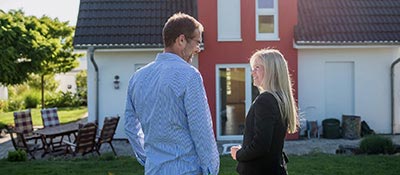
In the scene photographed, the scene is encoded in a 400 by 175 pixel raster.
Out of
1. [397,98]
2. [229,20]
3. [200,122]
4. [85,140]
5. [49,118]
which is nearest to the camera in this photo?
[200,122]

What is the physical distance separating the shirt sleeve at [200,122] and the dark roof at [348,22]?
11482mm

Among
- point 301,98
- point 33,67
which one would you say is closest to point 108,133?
point 301,98

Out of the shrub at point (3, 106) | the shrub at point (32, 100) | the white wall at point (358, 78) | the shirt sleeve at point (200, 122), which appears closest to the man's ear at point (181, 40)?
the shirt sleeve at point (200, 122)

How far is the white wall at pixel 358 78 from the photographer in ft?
48.5

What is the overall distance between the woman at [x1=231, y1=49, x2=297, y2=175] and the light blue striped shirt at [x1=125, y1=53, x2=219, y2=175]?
0.60 m

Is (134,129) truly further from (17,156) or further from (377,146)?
(377,146)

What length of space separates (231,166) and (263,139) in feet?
18.3

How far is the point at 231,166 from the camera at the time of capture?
8.97m

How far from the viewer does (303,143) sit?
529 inches

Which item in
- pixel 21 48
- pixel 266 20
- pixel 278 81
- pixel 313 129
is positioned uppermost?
pixel 266 20

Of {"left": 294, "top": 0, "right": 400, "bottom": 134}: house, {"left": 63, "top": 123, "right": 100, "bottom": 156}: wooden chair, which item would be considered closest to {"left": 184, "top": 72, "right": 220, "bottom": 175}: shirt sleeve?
{"left": 63, "top": 123, "right": 100, "bottom": 156}: wooden chair

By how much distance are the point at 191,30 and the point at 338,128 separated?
1206 cm

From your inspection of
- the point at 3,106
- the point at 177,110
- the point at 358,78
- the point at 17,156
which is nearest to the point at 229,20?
the point at 358,78

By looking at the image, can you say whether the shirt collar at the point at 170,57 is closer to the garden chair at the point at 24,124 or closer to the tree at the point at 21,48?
the garden chair at the point at 24,124
